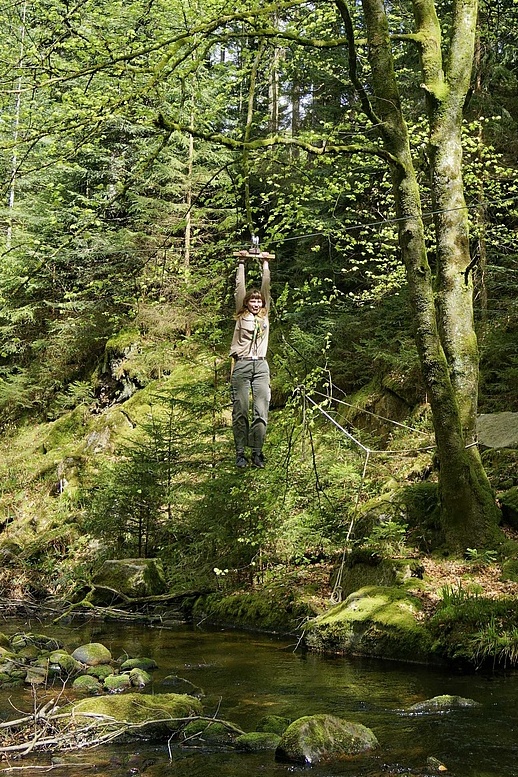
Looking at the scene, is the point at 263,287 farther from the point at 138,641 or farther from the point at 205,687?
the point at 138,641

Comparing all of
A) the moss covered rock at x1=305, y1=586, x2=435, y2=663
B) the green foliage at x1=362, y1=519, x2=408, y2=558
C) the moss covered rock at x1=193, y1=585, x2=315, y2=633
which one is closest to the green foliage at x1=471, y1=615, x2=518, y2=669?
the moss covered rock at x1=305, y1=586, x2=435, y2=663

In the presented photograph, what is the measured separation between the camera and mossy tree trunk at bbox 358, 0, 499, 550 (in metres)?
9.71

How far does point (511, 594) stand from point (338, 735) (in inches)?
139

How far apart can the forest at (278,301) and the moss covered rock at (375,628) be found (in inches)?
32.7

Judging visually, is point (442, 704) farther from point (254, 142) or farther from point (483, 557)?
point (254, 142)

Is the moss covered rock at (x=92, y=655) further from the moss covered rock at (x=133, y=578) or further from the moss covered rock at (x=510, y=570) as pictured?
the moss covered rock at (x=510, y=570)

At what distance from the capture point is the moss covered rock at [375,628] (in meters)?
8.73

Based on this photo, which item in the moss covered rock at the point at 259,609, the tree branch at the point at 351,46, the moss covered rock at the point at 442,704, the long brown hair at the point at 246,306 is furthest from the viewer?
the moss covered rock at the point at 259,609

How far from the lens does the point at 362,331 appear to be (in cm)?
1562

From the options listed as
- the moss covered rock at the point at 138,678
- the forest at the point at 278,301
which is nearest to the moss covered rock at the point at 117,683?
the moss covered rock at the point at 138,678

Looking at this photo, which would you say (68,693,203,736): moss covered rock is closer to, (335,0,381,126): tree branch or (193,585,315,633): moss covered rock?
(193,585,315,633): moss covered rock

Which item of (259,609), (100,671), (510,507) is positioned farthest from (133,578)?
(510,507)

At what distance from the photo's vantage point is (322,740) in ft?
19.1

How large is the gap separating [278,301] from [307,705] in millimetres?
4718
